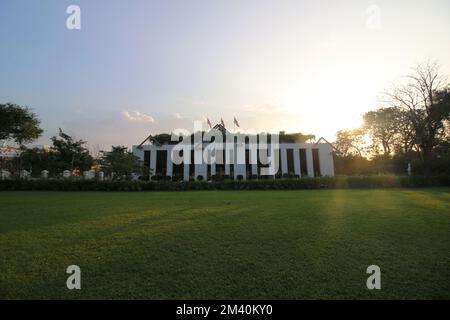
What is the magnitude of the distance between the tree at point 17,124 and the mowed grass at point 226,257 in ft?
64.3

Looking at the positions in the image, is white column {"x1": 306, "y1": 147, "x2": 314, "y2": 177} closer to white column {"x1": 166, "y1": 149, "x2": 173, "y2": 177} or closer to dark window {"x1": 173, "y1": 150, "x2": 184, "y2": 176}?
dark window {"x1": 173, "y1": 150, "x2": 184, "y2": 176}

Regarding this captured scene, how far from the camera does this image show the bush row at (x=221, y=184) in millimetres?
→ 17734

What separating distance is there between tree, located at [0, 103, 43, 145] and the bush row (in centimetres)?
533

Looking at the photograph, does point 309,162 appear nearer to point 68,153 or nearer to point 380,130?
point 380,130

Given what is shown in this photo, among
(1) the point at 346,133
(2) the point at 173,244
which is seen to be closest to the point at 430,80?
(1) the point at 346,133

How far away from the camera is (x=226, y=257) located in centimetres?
382

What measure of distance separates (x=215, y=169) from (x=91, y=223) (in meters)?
23.5

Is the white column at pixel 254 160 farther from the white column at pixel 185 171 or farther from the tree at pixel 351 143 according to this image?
the tree at pixel 351 143

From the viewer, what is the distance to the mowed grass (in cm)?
288

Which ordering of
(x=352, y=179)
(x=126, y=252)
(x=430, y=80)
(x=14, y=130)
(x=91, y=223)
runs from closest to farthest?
(x=126, y=252) < (x=91, y=223) < (x=352, y=179) < (x=14, y=130) < (x=430, y=80)

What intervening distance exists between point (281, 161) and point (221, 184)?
510 inches

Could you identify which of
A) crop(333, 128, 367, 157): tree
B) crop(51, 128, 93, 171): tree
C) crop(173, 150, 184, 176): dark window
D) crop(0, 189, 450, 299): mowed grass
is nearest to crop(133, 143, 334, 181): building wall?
crop(173, 150, 184, 176): dark window

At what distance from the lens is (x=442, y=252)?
13.2 ft
